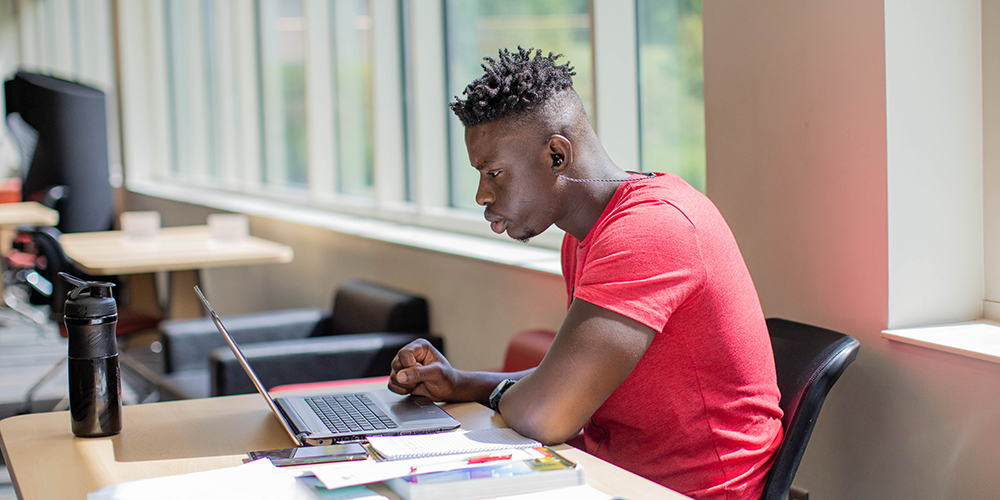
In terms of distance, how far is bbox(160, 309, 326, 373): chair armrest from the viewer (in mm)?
3334

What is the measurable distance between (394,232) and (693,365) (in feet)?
8.74

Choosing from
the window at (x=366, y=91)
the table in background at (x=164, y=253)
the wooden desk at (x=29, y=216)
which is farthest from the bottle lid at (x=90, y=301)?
the wooden desk at (x=29, y=216)

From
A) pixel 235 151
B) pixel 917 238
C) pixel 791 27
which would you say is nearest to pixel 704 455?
pixel 917 238

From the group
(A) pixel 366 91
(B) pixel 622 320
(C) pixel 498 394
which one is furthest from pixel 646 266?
(A) pixel 366 91

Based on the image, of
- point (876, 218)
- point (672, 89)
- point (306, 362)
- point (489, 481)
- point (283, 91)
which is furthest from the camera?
point (283, 91)

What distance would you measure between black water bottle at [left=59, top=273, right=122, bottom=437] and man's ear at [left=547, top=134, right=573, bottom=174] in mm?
771

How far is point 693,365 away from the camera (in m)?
1.43

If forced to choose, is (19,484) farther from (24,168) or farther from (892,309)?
(24,168)

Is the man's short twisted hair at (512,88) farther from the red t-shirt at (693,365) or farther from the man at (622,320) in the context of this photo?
the red t-shirt at (693,365)

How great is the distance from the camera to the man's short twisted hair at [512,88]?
60.6 inches

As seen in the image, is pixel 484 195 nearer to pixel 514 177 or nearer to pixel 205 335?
pixel 514 177

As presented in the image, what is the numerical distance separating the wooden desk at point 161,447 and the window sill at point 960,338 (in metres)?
0.73

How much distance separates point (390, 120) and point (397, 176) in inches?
10.7

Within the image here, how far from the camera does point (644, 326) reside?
4.32ft
